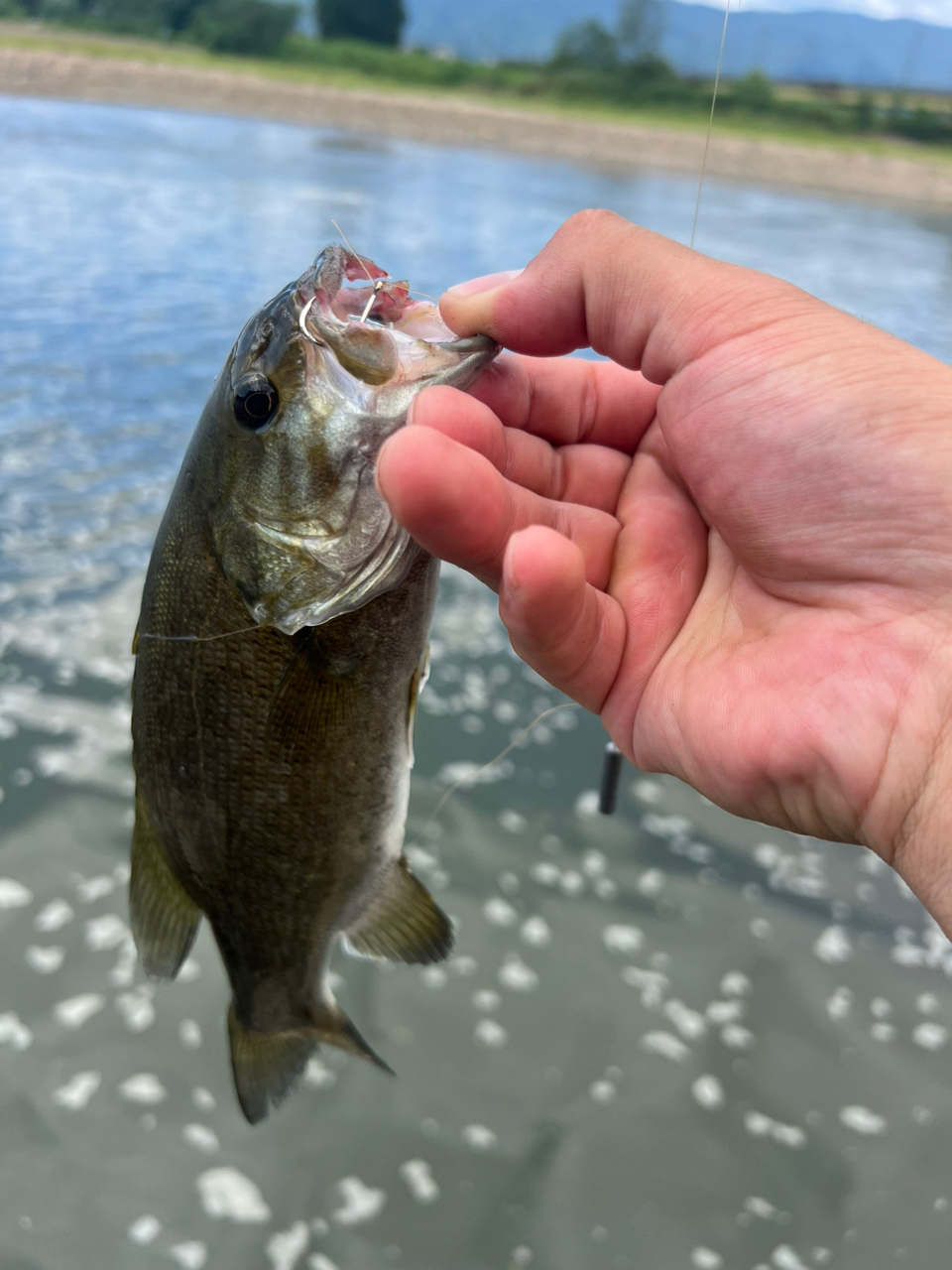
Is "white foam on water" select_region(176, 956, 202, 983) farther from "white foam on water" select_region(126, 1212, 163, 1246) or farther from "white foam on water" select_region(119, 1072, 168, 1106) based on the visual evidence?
"white foam on water" select_region(126, 1212, 163, 1246)

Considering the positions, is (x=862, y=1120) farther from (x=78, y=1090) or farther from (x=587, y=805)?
(x=78, y=1090)

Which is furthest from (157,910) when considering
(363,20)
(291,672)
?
(363,20)

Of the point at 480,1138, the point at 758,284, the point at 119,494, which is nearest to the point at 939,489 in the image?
the point at 758,284

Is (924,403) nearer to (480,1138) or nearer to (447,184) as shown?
(480,1138)

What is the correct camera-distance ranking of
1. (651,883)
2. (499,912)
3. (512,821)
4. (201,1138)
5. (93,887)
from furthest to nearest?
(512,821) < (651,883) < (499,912) < (93,887) < (201,1138)

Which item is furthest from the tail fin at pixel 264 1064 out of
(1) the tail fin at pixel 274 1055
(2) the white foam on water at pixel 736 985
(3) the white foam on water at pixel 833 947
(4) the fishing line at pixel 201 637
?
(3) the white foam on water at pixel 833 947

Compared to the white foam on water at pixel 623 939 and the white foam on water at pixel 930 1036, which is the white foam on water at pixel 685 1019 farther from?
the white foam on water at pixel 930 1036

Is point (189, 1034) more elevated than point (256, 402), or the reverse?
point (256, 402)
